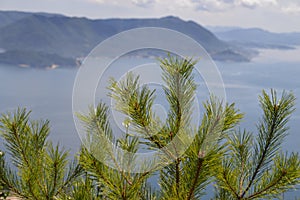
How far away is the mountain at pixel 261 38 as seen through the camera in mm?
125812

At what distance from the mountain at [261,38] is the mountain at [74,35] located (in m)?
23.6

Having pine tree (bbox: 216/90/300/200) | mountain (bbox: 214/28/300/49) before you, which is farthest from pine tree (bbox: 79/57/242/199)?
mountain (bbox: 214/28/300/49)

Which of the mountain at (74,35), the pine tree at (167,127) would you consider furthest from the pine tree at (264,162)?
the mountain at (74,35)

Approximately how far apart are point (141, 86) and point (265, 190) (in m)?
0.53

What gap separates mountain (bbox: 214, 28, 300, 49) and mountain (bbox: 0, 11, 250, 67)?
23552mm

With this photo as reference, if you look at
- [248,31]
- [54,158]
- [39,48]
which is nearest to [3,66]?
[39,48]

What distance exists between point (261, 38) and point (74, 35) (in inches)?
2962

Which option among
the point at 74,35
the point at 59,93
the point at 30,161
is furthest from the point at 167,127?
the point at 74,35

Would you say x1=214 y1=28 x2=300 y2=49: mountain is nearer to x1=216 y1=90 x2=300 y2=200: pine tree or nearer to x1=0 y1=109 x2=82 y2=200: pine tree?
x1=216 y1=90 x2=300 y2=200: pine tree

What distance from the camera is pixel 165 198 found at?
1307 mm

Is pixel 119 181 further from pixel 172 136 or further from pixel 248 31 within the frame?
pixel 248 31

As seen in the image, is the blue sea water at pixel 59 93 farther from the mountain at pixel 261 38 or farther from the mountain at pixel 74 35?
the mountain at pixel 261 38

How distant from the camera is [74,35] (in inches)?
3976

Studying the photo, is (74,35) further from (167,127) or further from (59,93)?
(167,127)
